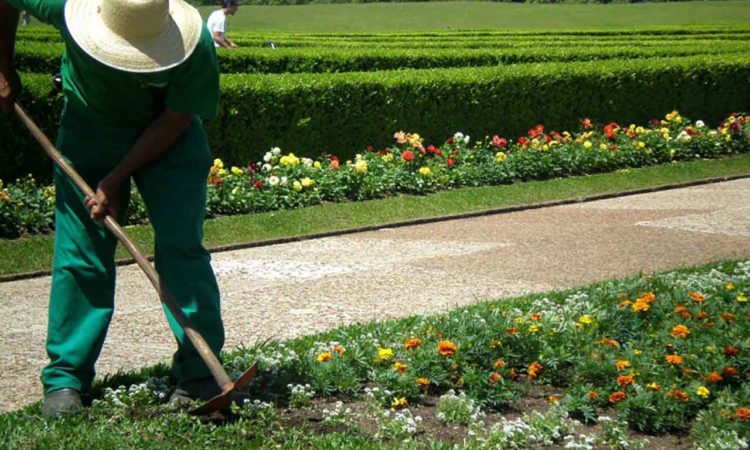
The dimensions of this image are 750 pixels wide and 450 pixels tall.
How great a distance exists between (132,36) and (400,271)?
3480 mm

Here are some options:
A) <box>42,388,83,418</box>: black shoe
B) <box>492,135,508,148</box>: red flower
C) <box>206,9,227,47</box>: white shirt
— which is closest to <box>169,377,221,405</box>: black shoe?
<box>42,388,83,418</box>: black shoe

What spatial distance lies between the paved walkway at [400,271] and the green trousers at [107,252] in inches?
21.2

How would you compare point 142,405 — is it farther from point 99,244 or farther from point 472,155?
point 472,155

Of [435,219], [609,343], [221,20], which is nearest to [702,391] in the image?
[609,343]

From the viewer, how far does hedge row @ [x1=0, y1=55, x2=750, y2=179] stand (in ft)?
33.5

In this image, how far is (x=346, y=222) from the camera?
884cm

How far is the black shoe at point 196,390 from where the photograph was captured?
447 centimetres

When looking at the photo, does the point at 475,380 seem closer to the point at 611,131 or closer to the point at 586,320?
the point at 586,320

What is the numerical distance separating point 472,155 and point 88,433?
7.70 meters

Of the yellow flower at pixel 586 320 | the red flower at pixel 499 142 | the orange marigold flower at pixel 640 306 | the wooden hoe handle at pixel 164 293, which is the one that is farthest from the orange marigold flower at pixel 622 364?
the red flower at pixel 499 142

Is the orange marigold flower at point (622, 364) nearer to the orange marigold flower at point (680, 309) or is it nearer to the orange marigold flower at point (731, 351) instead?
the orange marigold flower at point (731, 351)

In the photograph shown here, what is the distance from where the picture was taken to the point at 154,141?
4289 millimetres

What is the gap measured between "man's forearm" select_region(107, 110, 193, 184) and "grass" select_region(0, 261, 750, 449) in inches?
34.2

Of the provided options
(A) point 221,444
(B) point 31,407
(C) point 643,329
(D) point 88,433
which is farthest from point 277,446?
(C) point 643,329
